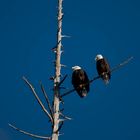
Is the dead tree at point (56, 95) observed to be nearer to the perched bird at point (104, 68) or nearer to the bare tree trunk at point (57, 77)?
the bare tree trunk at point (57, 77)

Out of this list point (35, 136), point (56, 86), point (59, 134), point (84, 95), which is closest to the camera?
point (35, 136)

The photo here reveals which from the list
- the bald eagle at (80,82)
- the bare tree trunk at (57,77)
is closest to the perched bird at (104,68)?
the bald eagle at (80,82)

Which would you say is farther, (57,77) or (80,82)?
(80,82)

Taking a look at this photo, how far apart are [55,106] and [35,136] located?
2.69 feet

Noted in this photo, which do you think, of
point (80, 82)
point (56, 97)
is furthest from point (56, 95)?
point (80, 82)

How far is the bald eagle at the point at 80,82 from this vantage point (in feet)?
23.6

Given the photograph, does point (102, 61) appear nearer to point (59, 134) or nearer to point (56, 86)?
point (56, 86)

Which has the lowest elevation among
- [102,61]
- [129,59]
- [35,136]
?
[35,136]

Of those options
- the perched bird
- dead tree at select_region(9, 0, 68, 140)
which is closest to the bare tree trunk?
dead tree at select_region(9, 0, 68, 140)

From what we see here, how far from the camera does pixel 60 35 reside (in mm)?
6203

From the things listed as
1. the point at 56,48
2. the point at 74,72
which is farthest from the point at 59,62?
the point at 74,72

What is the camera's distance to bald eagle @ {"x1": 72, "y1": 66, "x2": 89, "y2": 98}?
23.6 ft

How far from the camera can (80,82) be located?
7.48 meters

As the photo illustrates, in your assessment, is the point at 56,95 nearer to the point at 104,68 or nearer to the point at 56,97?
the point at 56,97
